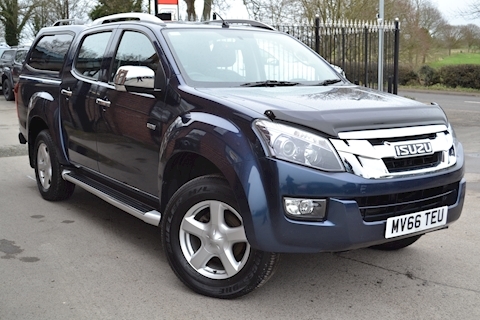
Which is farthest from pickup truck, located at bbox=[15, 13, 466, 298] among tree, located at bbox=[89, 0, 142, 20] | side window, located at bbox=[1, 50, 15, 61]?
tree, located at bbox=[89, 0, 142, 20]

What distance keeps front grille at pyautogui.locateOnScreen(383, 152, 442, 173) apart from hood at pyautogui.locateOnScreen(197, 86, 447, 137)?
21 cm

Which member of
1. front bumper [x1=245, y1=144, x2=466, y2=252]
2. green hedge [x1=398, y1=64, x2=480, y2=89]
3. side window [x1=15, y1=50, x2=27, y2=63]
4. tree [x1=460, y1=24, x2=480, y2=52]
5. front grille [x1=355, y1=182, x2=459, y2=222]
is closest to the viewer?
front bumper [x1=245, y1=144, x2=466, y2=252]

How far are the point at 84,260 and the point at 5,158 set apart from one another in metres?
5.59

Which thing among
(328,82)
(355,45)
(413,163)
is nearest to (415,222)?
(413,163)

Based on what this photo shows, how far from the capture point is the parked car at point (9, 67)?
2105 centimetres

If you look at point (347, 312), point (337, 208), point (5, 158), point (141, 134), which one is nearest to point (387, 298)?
point (347, 312)

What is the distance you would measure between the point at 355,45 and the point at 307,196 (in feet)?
35.2

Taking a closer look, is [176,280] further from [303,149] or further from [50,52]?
[50,52]

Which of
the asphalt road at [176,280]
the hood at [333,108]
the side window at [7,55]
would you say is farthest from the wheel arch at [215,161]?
the side window at [7,55]

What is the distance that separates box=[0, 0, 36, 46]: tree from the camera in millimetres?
47938

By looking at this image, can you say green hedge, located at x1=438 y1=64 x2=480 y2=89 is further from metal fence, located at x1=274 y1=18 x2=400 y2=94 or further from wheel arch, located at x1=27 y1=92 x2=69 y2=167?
wheel arch, located at x1=27 y1=92 x2=69 y2=167

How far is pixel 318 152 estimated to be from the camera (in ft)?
11.4

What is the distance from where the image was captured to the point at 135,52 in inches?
198

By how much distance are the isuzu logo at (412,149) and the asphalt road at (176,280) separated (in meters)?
0.96
